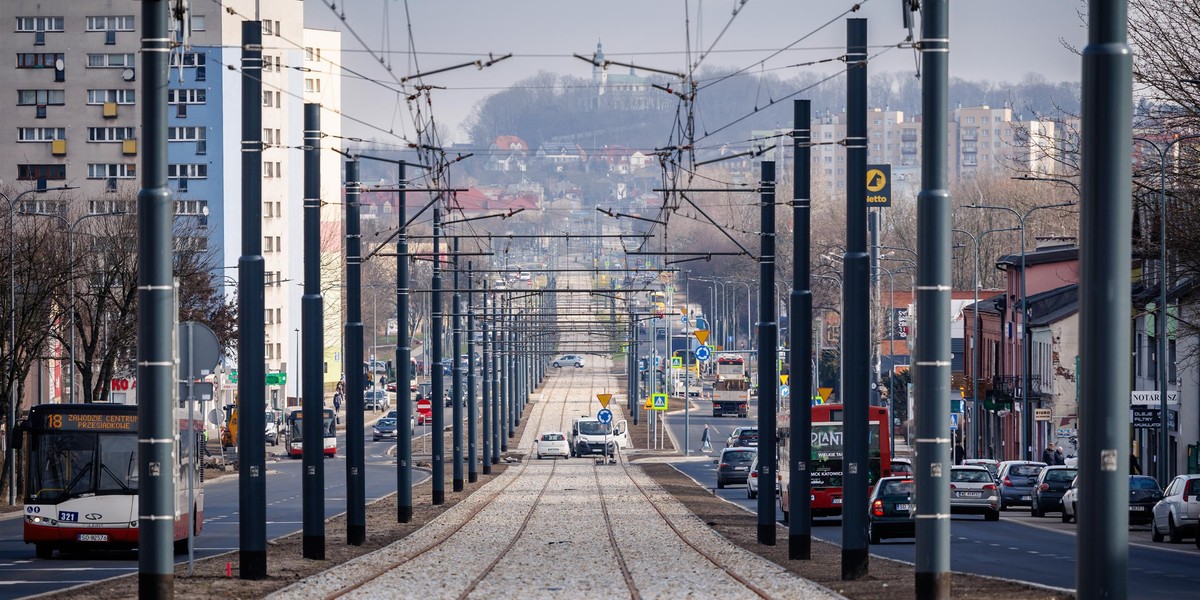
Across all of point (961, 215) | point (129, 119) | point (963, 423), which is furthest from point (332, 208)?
point (963, 423)

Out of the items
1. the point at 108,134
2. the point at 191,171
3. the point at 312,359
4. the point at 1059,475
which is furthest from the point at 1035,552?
the point at 108,134

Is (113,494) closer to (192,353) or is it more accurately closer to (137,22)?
(192,353)

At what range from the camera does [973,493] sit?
4319cm

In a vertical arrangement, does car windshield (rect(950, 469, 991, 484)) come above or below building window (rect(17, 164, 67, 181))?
below

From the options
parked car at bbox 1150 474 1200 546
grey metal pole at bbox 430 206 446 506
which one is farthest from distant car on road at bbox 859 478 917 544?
grey metal pole at bbox 430 206 446 506

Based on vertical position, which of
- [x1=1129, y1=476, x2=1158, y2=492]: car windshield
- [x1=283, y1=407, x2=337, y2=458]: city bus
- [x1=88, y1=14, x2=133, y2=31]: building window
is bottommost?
[x1=283, y1=407, x2=337, y2=458]: city bus

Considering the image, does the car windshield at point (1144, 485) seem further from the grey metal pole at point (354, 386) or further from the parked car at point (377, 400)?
the parked car at point (377, 400)

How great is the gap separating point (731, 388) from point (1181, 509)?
85741 mm

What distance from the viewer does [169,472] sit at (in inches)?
→ 634

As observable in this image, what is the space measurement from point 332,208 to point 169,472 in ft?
438

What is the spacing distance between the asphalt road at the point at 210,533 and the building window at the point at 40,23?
157ft

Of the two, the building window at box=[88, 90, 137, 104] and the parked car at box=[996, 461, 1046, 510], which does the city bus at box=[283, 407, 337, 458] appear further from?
the parked car at box=[996, 461, 1046, 510]

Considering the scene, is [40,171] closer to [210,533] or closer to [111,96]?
[111,96]

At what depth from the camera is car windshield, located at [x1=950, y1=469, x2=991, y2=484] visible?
43.6 m
